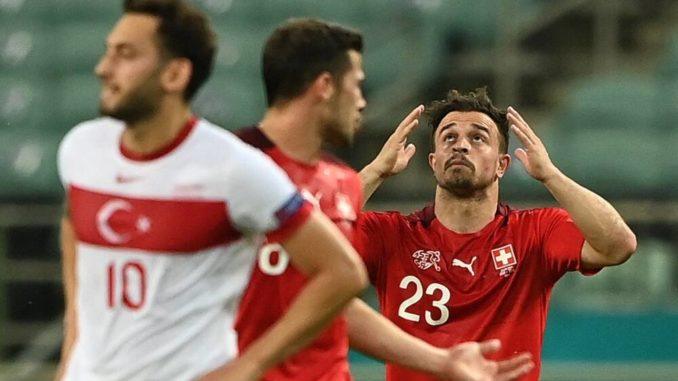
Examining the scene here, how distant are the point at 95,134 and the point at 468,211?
2.27 m

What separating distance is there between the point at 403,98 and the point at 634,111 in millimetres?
1635

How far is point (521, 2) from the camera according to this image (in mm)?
11297

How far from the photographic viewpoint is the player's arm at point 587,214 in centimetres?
544

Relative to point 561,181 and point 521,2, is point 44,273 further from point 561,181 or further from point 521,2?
point 561,181

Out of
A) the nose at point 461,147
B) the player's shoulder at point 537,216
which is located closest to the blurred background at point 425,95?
the player's shoulder at point 537,216

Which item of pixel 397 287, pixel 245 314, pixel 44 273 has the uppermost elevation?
pixel 245 314

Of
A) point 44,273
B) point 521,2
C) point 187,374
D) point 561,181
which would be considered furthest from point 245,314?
point 521,2

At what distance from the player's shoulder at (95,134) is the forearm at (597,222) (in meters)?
2.32

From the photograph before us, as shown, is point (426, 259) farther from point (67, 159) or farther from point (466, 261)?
point (67, 159)

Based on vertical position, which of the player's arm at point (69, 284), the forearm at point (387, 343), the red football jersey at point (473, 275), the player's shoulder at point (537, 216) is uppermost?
the player's arm at point (69, 284)

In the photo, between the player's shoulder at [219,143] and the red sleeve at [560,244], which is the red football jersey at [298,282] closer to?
the player's shoulder at [219,143]

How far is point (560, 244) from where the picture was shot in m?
5.49

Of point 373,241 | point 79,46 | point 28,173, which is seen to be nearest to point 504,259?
point 373,241

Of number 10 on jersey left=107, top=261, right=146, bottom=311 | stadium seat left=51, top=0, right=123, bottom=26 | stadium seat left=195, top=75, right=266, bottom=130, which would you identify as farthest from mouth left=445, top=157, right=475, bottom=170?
stadium seat left=51, top=0, right=123, bottom=26
